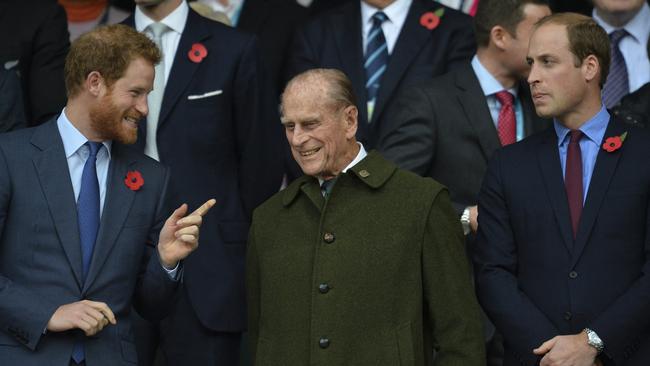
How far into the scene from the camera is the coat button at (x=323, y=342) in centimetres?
541

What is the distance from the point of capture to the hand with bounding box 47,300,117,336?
205 inches

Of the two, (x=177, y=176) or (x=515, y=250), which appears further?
(x=177, y=176)

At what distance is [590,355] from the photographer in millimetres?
5406

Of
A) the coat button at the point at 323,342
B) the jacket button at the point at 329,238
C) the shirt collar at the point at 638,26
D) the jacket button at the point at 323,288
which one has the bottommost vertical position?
the coat button at the point at 323,342

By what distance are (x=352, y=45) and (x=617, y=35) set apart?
53.1 inches

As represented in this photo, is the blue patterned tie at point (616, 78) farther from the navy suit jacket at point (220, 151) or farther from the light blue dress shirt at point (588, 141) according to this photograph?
the navy suit jacket at point (220, 151)

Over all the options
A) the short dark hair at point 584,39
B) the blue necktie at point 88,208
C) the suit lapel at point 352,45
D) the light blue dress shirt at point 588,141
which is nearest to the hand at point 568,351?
the light blue dress shirt at point 588,141

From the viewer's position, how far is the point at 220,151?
6.54 meters

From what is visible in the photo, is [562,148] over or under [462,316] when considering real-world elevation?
over

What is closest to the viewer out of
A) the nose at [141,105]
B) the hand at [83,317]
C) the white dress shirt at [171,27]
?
the hand at [83,317]

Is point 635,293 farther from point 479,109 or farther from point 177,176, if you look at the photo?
point 177,176

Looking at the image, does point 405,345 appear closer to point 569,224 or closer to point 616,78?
point 569,224

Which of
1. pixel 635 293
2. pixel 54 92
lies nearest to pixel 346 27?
pixel 54 92

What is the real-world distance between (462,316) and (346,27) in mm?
2331
